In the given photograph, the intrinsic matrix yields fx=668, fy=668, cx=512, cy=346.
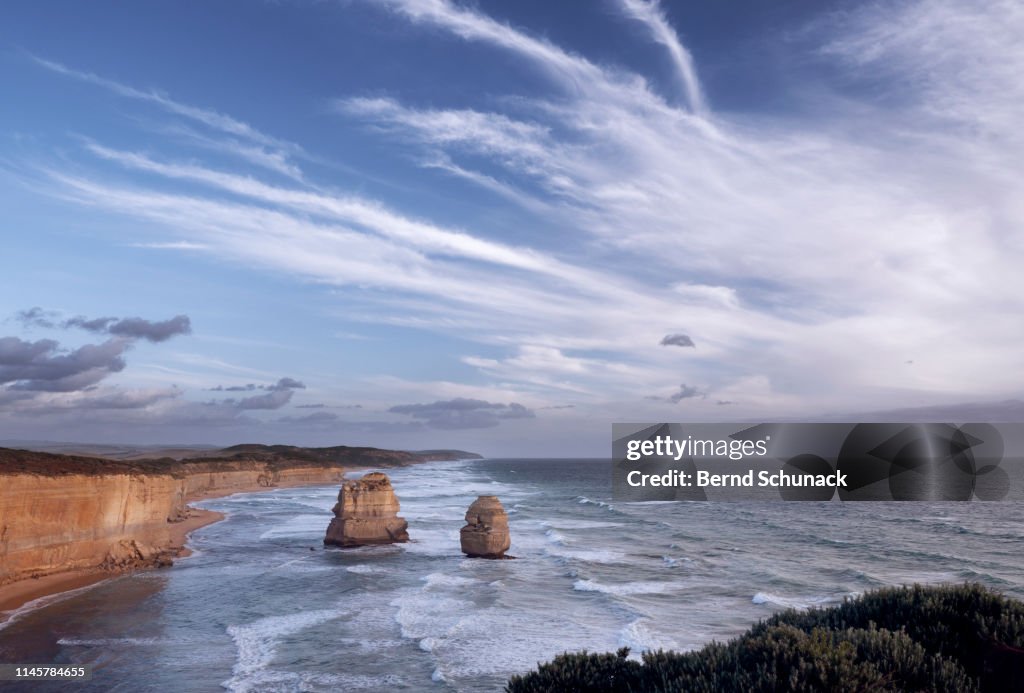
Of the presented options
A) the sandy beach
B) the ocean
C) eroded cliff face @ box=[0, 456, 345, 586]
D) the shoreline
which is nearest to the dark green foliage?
the ocean

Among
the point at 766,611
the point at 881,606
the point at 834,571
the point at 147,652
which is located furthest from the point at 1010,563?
the point at 147,652

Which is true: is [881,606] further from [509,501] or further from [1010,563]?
[509,501]

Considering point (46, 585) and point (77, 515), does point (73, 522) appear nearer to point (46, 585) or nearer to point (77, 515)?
point (77, 515)

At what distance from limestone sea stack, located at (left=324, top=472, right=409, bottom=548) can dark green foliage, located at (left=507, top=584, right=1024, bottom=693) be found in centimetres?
3620

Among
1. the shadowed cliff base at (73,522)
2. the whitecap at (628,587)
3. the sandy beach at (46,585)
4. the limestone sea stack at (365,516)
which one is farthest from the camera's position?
the limestone sea stack at (365,516)

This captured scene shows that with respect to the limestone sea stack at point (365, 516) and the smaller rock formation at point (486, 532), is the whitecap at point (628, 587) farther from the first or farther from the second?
the limestone sea stack at point (365, 516)

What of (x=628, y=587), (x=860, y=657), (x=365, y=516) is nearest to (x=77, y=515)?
(x=365, y=516)

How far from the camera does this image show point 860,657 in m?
8.74

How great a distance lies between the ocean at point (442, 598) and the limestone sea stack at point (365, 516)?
5.24 feet

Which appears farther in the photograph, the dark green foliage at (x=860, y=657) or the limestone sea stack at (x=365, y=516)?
the limestone sea stack at (x=365, y=516)

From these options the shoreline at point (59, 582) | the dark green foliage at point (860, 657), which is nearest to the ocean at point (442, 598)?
the shoreline at point (59, 582)

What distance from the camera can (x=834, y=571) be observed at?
40875mm

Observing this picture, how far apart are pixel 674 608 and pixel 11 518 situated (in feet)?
101

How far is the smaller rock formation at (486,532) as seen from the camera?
42.0 meters
